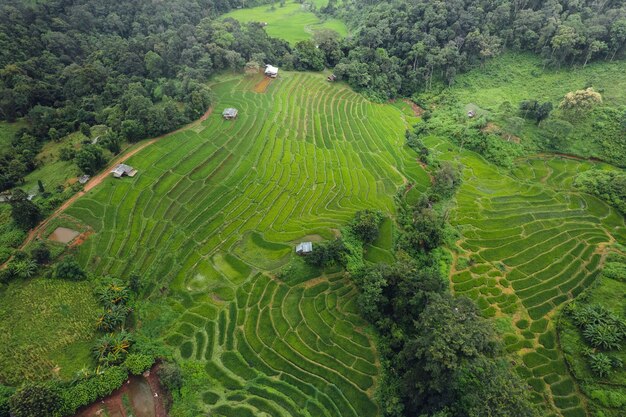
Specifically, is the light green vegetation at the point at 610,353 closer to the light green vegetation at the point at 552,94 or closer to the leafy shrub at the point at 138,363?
the light green vegetation at the point at 552,94

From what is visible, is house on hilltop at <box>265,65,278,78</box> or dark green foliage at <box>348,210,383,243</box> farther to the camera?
house on hilltop at <box>265,65,278,78</box>

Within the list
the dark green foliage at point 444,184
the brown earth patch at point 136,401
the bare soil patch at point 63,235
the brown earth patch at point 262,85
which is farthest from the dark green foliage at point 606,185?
the bare soil patch at point 63,235

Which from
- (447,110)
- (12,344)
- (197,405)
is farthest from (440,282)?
(447,110)

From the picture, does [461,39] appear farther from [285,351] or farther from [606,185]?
[285,351]

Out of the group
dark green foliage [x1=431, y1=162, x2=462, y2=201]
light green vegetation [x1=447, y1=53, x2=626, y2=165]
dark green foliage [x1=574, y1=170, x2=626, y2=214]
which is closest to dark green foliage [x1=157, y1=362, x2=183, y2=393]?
dark green foliage [x1=431, y1=162, x2=462, y2=201]

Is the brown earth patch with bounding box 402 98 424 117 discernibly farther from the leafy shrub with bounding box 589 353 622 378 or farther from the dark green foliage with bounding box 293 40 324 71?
the leafy shrub with bounding box 589 353 622 378
